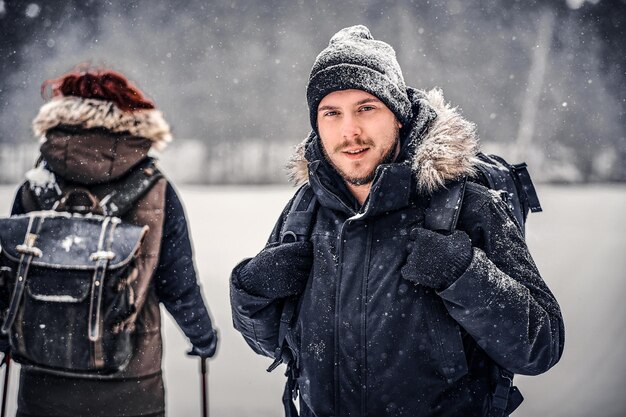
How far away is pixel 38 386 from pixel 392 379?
4.99 feet

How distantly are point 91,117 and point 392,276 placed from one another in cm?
148

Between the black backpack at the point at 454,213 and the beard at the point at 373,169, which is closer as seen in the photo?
the black backpack at the point at 454,213

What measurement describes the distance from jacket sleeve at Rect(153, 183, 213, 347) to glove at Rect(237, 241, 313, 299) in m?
0.86

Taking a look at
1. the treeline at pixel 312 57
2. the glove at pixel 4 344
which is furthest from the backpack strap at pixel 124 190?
the treeline at pixel 312 57

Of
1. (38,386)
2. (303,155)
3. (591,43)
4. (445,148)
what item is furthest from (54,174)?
(591,43)

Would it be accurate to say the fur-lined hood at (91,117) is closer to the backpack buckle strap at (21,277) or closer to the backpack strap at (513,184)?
the backpack buckle strap at (21,277)

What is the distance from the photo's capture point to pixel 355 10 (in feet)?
16.6

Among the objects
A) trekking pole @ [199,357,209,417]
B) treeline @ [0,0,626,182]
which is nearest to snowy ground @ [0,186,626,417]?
treeline @ [0,0,626,182]

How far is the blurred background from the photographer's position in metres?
4.96

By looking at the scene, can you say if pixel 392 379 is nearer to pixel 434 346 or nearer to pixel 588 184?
pixel 434 346

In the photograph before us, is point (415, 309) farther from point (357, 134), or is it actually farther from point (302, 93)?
point (302, 93)

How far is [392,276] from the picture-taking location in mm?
1546

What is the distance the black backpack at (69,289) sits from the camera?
87.9 inches

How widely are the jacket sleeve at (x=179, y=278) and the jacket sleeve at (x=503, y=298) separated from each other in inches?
52.1
